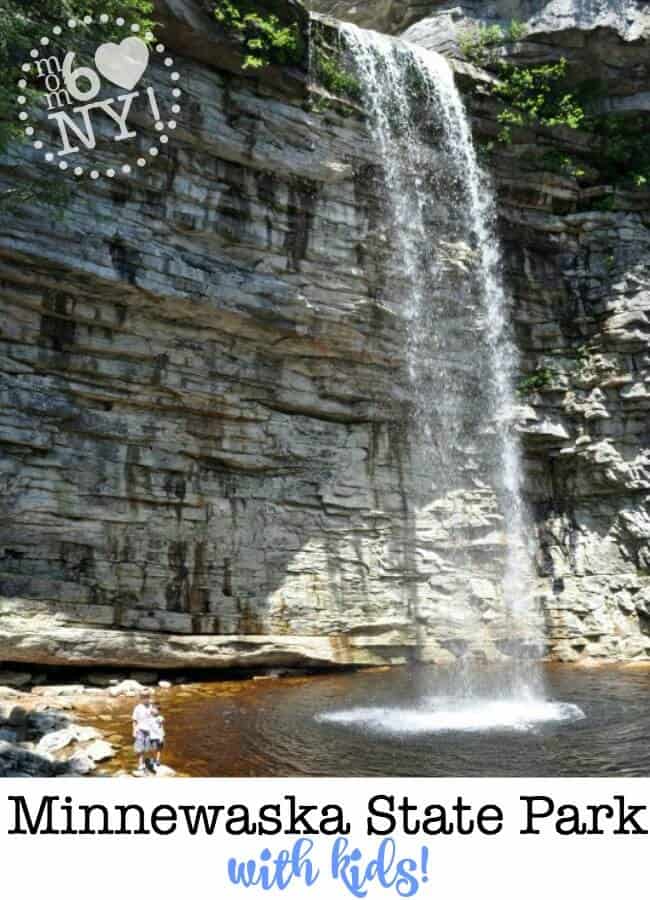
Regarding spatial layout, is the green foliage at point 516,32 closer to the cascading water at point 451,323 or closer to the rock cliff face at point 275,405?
the rock cliff face at point 275,405

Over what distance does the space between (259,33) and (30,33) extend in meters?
6.61

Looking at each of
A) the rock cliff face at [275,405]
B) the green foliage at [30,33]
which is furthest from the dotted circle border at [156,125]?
the rock cliff face at [275,405]

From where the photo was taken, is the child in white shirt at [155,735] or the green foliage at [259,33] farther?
the green foliage at [259,33]

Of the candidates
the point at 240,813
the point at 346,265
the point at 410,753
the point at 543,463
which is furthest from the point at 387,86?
the point at 240,813

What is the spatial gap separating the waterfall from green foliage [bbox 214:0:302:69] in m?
2.23

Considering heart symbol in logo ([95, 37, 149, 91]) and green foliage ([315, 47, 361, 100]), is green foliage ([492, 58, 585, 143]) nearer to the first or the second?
green foliage ([315, 47, 361, 100])

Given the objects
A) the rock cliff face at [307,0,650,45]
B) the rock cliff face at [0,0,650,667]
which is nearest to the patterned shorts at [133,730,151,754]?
the rock cliff face at [0,0,650,667]

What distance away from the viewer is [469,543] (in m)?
20.4

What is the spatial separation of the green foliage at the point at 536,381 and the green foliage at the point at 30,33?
1241cm

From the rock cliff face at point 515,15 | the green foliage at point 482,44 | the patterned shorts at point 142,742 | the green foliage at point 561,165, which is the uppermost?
the rock cliff face at point 515,15

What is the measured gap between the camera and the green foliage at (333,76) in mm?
19470

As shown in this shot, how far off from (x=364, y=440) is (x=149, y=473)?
18.2 ft

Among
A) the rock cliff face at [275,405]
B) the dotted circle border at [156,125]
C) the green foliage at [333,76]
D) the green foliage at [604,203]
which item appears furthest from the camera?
the green foliage at [604,203]

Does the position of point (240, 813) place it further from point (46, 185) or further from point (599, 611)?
point (599, 611)
